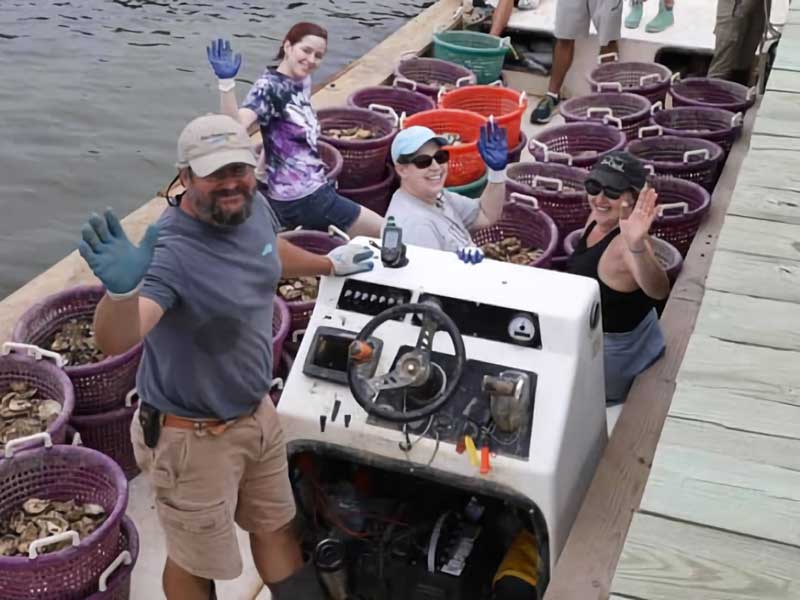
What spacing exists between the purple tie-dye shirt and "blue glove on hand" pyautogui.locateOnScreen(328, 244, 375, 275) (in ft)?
6.20

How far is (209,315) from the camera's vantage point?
9.85 ft

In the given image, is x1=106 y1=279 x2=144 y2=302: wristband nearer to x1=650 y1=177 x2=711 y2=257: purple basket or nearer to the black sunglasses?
the black sunglasses

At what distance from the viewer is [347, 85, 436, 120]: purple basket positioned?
7.23 metres

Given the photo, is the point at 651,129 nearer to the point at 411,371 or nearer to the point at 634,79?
the point at 634,79

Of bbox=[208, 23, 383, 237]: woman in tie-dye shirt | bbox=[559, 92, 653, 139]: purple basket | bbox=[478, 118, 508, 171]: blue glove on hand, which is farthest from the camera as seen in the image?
bbox=[559, 92, 653, 139]: purple basket

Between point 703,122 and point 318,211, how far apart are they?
272cm

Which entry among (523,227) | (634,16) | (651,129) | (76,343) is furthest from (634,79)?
(76,343)

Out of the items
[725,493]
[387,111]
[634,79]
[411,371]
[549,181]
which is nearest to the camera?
[725,493]

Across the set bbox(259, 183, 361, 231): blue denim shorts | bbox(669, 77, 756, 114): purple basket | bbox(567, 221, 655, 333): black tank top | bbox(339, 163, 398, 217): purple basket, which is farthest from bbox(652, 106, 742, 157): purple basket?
bbox(567, 221, 655, 333): black tank top

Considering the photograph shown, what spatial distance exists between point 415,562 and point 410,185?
169cm

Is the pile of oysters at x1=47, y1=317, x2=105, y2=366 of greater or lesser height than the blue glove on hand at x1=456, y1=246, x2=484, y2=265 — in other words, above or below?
below

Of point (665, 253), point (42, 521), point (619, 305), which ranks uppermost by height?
point (619, 305)

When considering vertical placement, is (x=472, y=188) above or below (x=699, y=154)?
below

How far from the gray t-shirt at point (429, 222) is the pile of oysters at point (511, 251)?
35.9 inches
